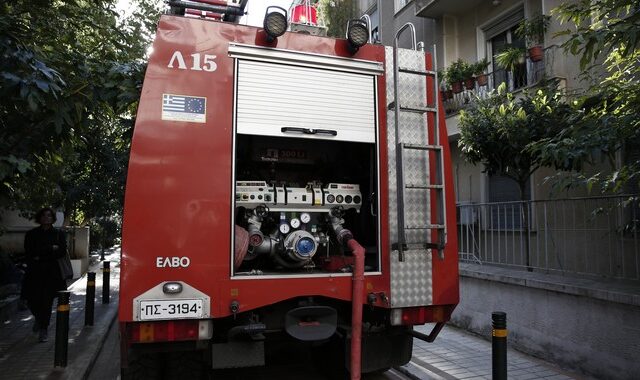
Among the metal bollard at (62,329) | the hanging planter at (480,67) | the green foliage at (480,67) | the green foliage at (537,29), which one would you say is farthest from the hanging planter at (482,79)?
the metal bollard at (62,329)

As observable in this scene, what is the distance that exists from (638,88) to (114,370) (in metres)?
6.16

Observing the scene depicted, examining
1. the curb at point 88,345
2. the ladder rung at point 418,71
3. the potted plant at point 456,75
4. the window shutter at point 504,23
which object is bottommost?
A: the curb at point 88,345

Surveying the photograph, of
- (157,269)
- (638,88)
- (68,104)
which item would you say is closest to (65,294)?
(68,104)

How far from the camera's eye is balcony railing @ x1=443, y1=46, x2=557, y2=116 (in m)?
8.89

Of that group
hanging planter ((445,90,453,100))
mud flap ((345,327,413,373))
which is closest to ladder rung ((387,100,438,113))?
mud flap ((345,327,413,373))

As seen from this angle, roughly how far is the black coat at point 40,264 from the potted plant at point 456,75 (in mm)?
7983

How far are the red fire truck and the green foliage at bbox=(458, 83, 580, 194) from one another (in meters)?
2.89

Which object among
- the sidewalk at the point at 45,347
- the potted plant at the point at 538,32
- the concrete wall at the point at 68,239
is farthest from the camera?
the concrete wall at the point at 68,239

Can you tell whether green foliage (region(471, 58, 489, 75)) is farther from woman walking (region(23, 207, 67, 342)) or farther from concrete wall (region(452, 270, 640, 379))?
woman walking (region(23, 207, 67, 342))

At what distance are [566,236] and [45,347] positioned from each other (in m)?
6.72

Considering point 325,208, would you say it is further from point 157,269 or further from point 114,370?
point 114,370

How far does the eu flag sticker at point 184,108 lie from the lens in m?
3.69

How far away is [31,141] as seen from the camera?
5.17 meters

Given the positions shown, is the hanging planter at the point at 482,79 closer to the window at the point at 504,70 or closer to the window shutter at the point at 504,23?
the window at the point at 504,70
